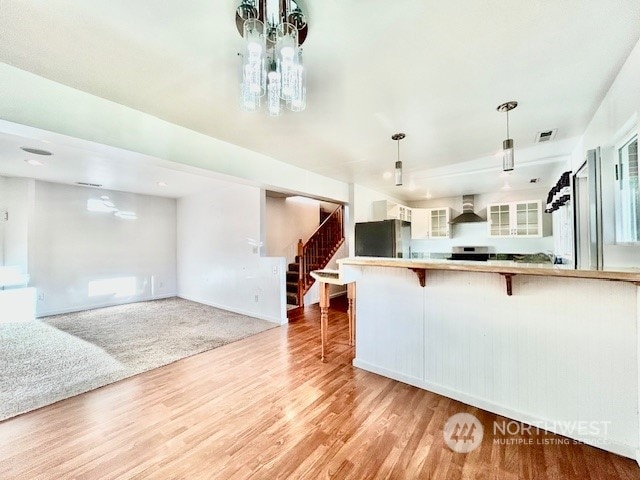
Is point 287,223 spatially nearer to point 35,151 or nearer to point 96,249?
point 96,249

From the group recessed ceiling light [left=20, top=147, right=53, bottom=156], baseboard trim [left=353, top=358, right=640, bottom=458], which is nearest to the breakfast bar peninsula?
baseboard trim [left=353, top=358, right=640, bottom=458]

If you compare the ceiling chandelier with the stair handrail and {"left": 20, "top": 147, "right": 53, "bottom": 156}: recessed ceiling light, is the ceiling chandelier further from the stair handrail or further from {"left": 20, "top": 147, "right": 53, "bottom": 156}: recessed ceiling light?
the stair handrail

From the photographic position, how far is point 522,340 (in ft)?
6.55

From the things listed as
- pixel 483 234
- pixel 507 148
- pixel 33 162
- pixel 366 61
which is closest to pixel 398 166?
pixel 507 148

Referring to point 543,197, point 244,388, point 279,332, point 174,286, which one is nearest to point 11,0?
point 244,388

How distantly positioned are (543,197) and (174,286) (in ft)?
29.5

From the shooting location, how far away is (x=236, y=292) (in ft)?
16.9

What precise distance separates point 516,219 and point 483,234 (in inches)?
31.0

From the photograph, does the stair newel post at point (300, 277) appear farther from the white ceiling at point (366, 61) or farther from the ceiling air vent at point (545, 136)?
the ceiling air vent at point (545, 136)

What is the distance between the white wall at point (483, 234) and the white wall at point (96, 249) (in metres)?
6.68

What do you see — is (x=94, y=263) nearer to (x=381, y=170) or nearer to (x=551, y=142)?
(x=381, y=170)

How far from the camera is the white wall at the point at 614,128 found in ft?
5.33

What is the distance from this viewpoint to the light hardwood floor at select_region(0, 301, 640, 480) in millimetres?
1578

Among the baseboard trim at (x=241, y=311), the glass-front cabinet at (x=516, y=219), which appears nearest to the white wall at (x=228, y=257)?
the baseboard trim at (x=241, y=311)
